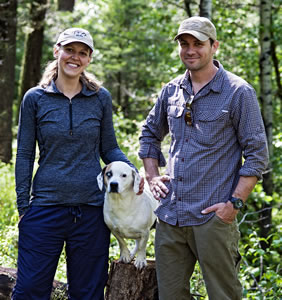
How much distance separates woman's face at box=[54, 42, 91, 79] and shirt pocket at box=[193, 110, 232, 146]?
38.7 inches

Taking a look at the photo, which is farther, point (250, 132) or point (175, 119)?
point (175, 119)

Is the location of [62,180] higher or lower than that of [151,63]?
lower

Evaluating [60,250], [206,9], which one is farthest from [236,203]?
[206,9]

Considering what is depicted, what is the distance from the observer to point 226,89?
3195mm

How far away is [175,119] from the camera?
3.37 meters

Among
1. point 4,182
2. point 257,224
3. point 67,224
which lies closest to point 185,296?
point 67,224

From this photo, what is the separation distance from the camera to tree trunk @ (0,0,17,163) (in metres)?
10.6

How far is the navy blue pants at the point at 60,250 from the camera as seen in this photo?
3406 millimetres

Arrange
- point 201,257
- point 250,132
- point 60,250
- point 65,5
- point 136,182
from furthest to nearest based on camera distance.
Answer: point 65,5 < point 136,182 < point 60,250 < point 201,257 < point 250,132

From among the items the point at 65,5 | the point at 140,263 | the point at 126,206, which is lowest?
the point at 140,263

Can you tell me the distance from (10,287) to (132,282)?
120cm

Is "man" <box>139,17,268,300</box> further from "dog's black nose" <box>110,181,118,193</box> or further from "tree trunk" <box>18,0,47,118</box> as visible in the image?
"tree trunk" <box>18,0,47,118</box>

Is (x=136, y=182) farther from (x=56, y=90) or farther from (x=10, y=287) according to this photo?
(x=10, y=287)

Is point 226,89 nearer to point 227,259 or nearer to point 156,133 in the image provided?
point 156,133
